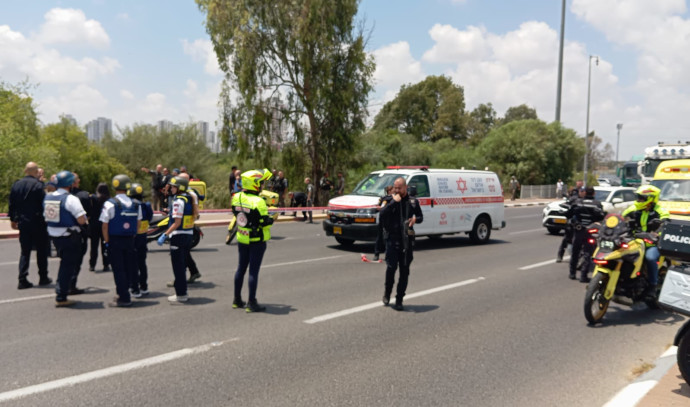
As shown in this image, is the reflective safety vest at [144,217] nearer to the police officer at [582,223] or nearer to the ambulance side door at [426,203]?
the ambulance side door at [426,203]

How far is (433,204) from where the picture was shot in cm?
1427

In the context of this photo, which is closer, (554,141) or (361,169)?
(361,169)

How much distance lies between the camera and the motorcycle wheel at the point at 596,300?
7.12 metres

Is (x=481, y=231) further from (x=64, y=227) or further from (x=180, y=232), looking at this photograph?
(x=64, y=227)

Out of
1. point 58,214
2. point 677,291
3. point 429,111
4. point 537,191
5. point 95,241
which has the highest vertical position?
point 429,111

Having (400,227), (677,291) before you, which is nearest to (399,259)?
(400,227)

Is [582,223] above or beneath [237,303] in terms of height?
above

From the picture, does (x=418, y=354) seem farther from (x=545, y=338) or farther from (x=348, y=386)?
(x=545, y=338)

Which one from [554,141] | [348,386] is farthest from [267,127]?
[554,141]

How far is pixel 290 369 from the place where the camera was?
5.25m

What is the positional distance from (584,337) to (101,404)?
5.36m

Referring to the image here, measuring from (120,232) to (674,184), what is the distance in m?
12.1

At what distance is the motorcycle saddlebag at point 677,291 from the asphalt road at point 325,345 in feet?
2.86

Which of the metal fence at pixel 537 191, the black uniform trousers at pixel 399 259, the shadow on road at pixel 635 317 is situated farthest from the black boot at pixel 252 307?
the metal fence at pixel 537 191
